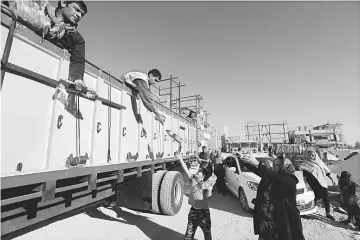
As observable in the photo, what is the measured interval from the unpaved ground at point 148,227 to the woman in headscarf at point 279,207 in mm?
1743

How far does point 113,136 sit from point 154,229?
248cm

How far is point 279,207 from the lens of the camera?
245cm

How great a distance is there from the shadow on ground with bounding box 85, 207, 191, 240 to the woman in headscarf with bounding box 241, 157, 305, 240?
78.4 inches

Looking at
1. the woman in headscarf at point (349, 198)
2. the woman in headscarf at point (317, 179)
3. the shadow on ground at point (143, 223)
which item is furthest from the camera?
the woman in headscarf at point (317, 179)

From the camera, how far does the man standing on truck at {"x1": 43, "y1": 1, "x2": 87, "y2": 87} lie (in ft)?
7.29

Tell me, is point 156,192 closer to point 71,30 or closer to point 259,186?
point 259,186

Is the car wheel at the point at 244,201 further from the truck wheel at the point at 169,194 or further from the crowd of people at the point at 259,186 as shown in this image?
the crowd of people at the point at 259,186

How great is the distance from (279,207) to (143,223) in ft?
10.5

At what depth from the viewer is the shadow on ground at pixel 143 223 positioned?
392 centimetres

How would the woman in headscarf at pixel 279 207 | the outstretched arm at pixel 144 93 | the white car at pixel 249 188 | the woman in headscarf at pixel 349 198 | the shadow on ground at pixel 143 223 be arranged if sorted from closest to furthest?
the woman in headscarf at pixel 279 207, the outstretched arm at pixel 144 93, the shadow on ground at pixel 143 223, the woman in headscarf at pixel 349 198, the white car at pixel 249 188

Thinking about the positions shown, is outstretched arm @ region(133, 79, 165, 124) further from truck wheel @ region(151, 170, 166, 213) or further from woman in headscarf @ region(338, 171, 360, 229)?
woman in headscarf @ region(338, 171, 360, 229)

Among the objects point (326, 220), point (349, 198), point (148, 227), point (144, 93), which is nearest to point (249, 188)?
point (326, 220)

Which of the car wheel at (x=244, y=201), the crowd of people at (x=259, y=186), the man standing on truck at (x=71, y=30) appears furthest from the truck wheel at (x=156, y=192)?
the car wheel at (x=244, y=201)

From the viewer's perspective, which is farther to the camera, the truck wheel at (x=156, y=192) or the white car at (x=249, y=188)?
the white car at (x=249, y=188)
